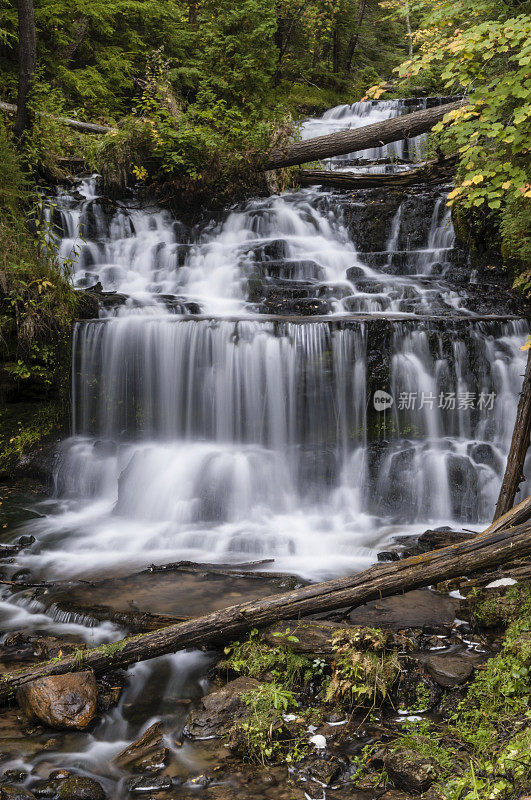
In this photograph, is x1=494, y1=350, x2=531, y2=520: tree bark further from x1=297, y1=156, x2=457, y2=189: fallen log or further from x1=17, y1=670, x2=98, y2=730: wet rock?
x1=297, y1=156, x2=457, y2=189: fallen log

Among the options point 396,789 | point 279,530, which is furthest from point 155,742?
point 279,530

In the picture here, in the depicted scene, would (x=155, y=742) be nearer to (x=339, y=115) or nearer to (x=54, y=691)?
(x=54, y=691)

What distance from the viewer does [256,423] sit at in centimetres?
812

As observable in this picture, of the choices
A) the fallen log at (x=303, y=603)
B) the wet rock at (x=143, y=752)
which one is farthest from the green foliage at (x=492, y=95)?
the wet rock at (x=143, y=752)

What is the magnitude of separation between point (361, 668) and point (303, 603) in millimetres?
675

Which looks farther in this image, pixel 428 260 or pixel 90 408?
pixel 428 260

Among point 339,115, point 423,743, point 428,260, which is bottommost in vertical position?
point 423,743

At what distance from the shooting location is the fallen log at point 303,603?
12.7 ft

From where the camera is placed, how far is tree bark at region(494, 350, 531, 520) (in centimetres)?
584

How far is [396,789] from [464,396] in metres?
5.73

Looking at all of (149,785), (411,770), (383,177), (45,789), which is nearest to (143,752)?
(149,785)

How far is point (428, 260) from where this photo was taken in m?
10.2

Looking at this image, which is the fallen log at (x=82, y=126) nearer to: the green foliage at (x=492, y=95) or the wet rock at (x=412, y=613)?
the green foliage at (x=492, y=95)

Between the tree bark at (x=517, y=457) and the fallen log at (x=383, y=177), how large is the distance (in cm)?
720
